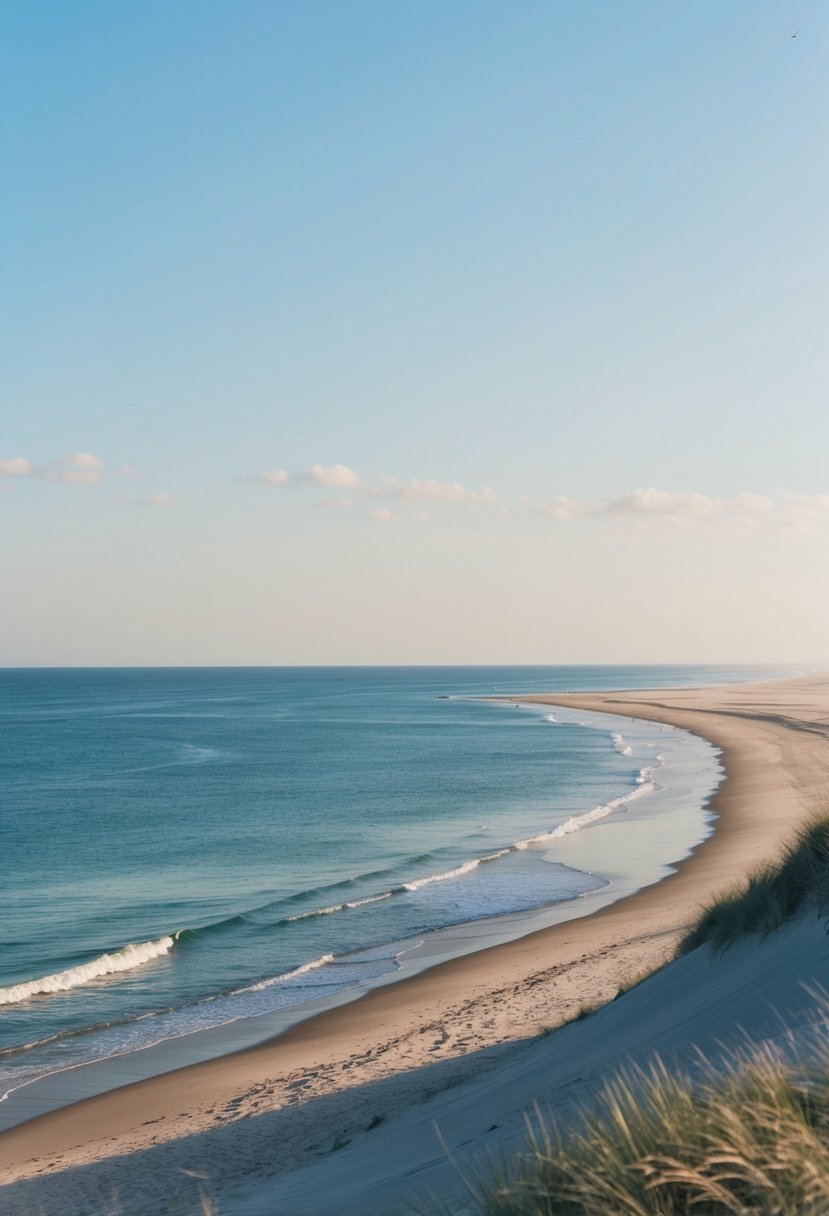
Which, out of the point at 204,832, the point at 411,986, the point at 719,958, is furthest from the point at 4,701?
the point at 719,958

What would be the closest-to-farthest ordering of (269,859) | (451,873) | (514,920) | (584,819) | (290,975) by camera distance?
(290,975), (514,920), (451,873), (269,859), (584,819)

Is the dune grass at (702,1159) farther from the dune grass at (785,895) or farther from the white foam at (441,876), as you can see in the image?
the white foam at (441,876)

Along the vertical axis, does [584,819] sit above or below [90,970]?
below

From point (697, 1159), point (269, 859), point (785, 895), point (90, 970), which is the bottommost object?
point (269, 859)

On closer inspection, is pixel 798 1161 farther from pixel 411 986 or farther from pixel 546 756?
pixel 546 756

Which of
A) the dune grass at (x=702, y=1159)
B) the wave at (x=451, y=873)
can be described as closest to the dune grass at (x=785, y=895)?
the dune grass at (x=702, y=1159)

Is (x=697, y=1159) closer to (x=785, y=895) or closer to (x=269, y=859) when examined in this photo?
(x=785, y=895)

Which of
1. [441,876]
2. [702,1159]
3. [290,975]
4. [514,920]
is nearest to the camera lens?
[702,1159]

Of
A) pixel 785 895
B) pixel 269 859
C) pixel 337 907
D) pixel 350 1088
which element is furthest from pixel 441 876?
pixel 785 895

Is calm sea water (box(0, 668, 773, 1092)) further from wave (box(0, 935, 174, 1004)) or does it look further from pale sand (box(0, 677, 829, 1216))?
pale sand (box(0, 677, 829, 1216))
